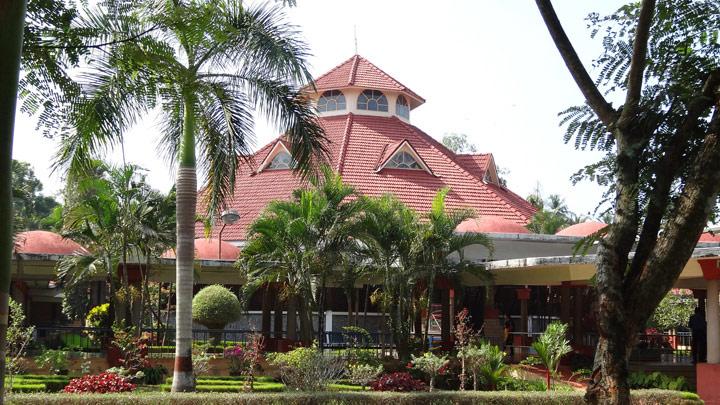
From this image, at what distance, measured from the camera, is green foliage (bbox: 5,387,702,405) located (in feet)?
41.6

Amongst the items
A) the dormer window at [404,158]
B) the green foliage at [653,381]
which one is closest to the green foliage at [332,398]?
the green foliage at [653,381]

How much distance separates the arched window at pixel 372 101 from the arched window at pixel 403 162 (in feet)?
13.4

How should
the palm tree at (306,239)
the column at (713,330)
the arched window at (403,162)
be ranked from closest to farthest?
1. the column at (713,330)
2. the palm tree at (306,239)
3. the arched window at (403,162)

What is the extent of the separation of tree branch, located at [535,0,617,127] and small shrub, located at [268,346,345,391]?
25.9ft

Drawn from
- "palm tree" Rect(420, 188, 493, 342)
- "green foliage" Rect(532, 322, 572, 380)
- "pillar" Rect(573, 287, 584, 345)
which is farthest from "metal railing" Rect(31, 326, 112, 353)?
"pillar" Rect(573, 287, 584, 345)

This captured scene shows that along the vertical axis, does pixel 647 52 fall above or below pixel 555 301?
above

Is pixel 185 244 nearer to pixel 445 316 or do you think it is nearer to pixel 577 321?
pixel 445 316

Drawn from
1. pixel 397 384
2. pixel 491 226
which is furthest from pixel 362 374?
pixel 491 226

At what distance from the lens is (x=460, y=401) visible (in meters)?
13.7

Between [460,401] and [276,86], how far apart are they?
18.8ft

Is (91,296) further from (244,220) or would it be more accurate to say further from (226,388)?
(226,388)

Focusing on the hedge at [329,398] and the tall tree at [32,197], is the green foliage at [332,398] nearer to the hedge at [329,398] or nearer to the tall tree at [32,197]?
the hedge at [329,398]

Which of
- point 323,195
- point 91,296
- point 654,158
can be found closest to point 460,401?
point 654,158

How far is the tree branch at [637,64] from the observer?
8.35 metres
